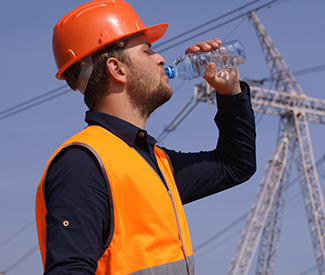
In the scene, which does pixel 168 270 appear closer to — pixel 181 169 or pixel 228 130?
pixel 181 169

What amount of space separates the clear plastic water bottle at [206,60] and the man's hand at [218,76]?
81cm

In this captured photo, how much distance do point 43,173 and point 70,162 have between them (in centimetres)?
16

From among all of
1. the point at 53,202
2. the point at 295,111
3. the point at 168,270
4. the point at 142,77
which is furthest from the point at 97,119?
the point at 295,111

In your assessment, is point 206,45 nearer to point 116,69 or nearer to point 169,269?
point 116,69

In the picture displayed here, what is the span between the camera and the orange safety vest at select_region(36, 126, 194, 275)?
2.13m

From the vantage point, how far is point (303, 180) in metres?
30.2

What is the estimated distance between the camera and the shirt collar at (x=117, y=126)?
256 cm

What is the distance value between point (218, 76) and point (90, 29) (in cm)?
83

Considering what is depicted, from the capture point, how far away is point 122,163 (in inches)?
89.6

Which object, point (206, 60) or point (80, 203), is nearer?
point (80, 203)

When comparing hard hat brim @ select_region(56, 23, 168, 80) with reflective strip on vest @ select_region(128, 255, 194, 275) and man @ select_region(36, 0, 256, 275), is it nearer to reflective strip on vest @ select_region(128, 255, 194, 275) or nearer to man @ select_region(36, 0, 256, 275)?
man @ select_region(36, 0, 256, 275)

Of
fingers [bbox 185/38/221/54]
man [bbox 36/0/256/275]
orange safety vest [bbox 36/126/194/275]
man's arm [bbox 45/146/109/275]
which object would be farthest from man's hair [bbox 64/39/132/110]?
man's arm [bbox 45/146/109/275]

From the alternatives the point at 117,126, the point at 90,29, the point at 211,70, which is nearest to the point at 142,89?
the point at 117,126

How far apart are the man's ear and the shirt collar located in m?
0.22
